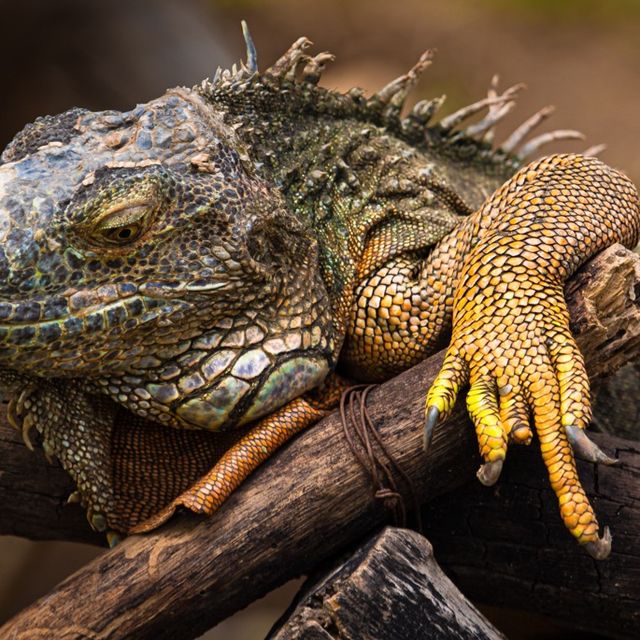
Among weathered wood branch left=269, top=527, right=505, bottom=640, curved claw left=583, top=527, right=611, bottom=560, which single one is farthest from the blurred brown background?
curved claw left=583, top=527, right=611, bottom=560

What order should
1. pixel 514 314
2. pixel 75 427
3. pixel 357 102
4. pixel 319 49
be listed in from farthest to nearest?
pixel 319 49 → pixel 357 102 → pixel 75 427 → pixel 514 314

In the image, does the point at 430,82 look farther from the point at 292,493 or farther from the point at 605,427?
the point at 292,493

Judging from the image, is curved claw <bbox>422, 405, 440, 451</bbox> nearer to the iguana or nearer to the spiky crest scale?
the iguana

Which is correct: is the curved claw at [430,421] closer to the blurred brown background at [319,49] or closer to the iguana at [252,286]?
the iguana at [252,286]

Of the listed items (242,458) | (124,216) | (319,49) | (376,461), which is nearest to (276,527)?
(242,458)

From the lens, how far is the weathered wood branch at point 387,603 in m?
2.30

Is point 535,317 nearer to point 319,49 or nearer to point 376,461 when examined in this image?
point 376,461

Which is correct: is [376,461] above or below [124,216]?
below

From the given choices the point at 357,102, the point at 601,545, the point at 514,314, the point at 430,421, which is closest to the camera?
the point at 601,545

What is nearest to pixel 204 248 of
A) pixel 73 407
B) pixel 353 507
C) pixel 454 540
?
pixel 73 407

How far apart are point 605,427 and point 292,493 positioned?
172cm

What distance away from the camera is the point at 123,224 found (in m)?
2.42

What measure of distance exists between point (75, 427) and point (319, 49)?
5.59 m

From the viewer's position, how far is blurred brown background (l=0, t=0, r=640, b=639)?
269 inches
